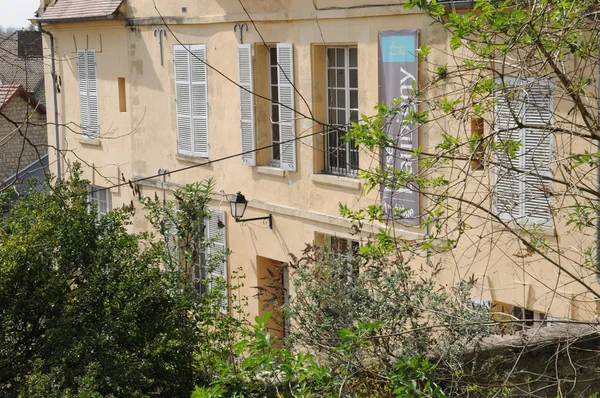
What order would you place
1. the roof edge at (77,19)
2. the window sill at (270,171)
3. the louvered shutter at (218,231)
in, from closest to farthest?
the window sill at (270,171) → the louvered shutter at (218,231) → the roof edge at (77,19)

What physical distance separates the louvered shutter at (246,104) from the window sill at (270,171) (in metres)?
0.13

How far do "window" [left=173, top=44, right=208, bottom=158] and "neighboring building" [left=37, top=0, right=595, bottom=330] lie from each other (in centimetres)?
2

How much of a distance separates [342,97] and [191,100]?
331 cm

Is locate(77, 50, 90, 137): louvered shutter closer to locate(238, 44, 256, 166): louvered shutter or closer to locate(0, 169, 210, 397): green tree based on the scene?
locate(238, 44, 256, 166): louvered shutter

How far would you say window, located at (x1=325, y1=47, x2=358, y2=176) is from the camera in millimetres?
12984

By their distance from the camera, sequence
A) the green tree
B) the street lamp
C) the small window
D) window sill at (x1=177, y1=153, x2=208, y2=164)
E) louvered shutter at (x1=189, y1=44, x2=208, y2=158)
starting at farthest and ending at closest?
the small window, window sill at (x1=177, y1=153, x2=208, y2=164), louvered shutter at (x1=189, y1=44, x2=208, y2=158), the street lamp, the green tree

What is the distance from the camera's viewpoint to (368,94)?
12.4 m

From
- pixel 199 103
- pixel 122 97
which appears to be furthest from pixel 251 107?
pixel 122 97

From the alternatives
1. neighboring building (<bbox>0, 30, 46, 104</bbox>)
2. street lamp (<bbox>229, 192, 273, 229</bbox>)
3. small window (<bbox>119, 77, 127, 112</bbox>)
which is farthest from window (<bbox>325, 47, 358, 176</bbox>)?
small window (<bbox>119, 77, 127, 112</bbox>)

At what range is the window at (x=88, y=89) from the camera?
18328 mm

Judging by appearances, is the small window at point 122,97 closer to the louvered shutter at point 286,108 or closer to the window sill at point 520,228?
the louvered shutter at point 286,108

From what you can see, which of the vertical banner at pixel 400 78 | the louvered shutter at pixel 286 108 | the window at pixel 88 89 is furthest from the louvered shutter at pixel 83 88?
the vertical banner at pixel 400 78

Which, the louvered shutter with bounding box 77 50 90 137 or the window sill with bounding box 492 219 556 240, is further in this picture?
the louvered shutter with bounding box 77 50 90 137

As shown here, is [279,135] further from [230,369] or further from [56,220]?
[230,369]
